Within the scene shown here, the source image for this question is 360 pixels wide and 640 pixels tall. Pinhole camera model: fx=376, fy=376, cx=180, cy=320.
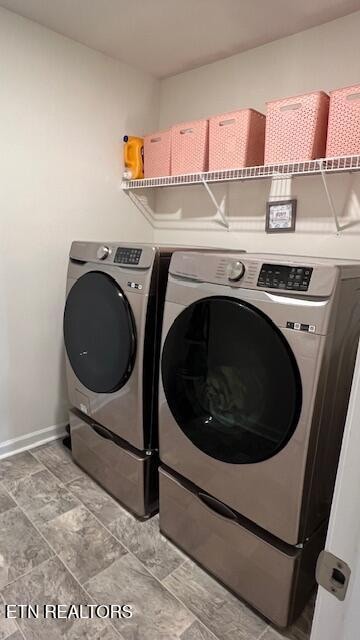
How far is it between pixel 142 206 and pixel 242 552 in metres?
2.16

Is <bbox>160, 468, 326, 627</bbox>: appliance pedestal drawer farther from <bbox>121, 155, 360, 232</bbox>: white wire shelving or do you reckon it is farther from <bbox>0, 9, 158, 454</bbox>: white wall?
<bbox>121, 155, 360, 232</bbox>: white wire shelving

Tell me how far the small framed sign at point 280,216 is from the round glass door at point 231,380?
3.21ft

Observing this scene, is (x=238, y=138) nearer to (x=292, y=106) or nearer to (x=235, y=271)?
(x=292, y=106)

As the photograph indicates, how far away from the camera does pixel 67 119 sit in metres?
2.16

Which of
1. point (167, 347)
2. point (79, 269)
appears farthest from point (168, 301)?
point (79, 269)

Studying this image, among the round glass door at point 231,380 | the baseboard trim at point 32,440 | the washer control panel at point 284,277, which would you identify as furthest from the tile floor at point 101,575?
the washer control panel at point 284,277

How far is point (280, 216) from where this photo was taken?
2.05 metres

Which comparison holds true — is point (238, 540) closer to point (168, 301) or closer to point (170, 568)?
point (170, 568)

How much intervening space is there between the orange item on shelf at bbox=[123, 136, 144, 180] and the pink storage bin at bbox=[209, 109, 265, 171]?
0.60 meters

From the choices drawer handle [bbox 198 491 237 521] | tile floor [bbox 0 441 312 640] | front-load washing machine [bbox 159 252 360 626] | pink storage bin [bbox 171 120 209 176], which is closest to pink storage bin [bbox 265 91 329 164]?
pink storage bin [bbox 171 120 209 176]

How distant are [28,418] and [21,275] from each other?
88 centimetres

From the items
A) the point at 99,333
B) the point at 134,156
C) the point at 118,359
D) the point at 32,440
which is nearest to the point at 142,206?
the point at 134,156

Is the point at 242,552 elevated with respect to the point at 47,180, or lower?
lower

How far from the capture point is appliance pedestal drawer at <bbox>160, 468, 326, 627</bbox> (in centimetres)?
126
